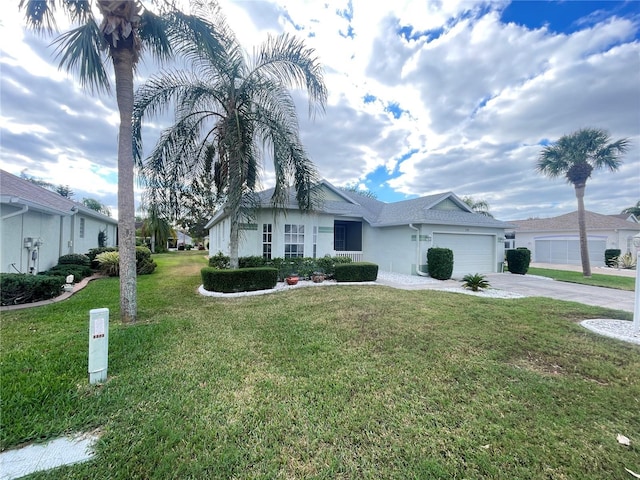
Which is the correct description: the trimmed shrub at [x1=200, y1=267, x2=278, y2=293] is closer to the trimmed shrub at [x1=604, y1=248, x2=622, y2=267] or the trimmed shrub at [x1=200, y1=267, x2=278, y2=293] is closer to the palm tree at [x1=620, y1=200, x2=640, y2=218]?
the trimmed shrub at [x1=604, y1=248, x2=622, y2=267]

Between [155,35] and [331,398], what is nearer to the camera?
[331,398]

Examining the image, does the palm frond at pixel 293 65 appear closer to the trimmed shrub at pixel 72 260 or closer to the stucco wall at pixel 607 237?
the trimmed shrub at pixel 72 260

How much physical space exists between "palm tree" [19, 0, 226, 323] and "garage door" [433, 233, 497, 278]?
13.2 metres

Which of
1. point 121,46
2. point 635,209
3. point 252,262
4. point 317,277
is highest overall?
point 635,209

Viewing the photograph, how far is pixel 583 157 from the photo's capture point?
15289 millimetres

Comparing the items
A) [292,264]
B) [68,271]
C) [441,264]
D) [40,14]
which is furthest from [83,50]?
[441,264]

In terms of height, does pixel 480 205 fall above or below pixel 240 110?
above

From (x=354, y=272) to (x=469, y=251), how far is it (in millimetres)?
7951

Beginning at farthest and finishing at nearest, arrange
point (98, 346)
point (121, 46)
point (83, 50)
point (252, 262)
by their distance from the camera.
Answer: point (252, 262), point (121, 46), point (83, 50), point (98, 346)

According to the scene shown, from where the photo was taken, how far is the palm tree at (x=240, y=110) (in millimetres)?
8547

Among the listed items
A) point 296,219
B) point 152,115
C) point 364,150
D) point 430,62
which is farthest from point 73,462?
point 364,150

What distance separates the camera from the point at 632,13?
7203 mm

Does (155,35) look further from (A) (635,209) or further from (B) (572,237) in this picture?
(A) (635,209)

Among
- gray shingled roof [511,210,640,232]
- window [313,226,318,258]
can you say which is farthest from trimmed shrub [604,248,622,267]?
window [313,226,318,258]
